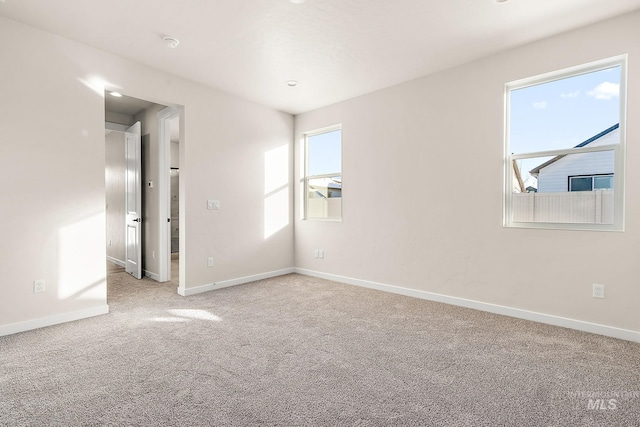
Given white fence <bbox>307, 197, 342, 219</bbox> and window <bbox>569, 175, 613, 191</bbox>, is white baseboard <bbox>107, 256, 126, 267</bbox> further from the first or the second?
window <bbox>569, 175, 613, 191</bbox>

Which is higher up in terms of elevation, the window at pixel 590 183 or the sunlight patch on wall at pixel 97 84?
the sunlight patch on wall at pixel 97 84

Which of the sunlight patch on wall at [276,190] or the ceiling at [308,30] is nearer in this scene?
the ceiling at [308,30]

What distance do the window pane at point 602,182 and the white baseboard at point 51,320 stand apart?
190 inches

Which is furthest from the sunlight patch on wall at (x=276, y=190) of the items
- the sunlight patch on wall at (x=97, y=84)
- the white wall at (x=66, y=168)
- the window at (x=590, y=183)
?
the window at (x=590, y=183)

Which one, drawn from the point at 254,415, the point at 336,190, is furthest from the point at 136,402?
the point at 336,190

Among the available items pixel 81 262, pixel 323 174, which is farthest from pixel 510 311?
pixel 81 262

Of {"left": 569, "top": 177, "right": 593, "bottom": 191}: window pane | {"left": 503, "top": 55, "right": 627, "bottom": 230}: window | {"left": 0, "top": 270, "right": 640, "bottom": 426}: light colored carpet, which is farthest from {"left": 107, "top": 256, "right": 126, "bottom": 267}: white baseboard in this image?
{"left": 569, "top": 177, "right": 593, "bottom": 191}: window pane

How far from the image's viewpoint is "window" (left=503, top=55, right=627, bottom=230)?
2752 mm

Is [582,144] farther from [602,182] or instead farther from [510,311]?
[510,311]

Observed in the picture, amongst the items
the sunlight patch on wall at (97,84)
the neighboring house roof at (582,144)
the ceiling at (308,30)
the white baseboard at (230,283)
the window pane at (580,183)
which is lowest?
the white baseboard at (230,283)

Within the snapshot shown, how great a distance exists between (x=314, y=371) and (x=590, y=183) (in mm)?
2880

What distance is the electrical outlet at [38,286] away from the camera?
286 centimetres

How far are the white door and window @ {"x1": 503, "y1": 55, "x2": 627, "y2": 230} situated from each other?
492 cm

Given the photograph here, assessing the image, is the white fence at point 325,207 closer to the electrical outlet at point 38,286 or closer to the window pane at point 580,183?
the window pane at point 580,183
